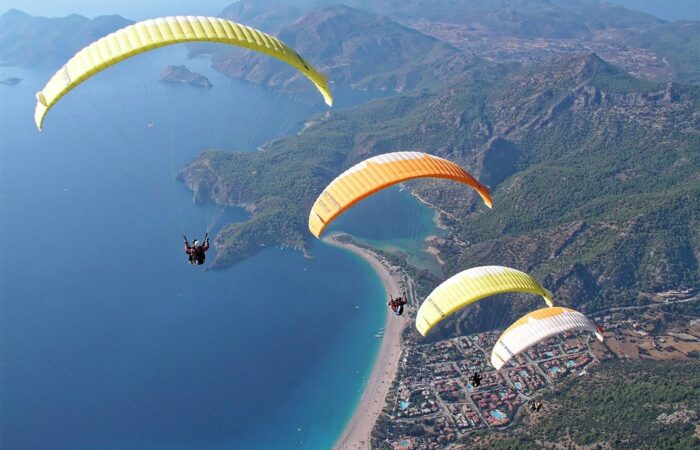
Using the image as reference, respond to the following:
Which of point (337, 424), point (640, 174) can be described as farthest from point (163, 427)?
point (640, 174)

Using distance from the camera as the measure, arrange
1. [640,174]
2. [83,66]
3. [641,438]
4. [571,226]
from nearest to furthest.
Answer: [83,66], [641,438], [571,226], [640,174]

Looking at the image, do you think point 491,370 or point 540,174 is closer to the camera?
point 491,370

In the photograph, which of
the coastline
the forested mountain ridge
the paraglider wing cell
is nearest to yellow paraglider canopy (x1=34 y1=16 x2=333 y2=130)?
the paraglider wing cell

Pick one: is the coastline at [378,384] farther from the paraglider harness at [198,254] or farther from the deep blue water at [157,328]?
the paraglider harness at [198,254]

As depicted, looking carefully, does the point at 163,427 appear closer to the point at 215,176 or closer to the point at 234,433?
the point at 234,433

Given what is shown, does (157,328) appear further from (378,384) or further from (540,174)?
(540,174)

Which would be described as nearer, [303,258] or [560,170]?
[303,258]

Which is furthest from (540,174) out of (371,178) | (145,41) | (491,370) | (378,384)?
(145,41)
